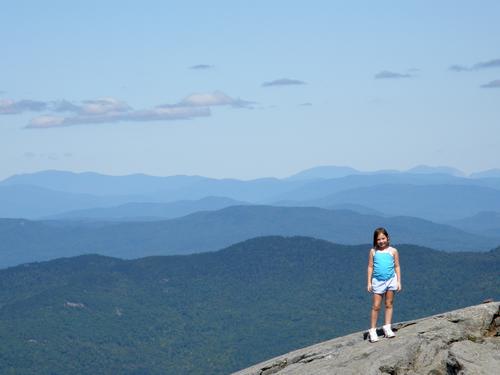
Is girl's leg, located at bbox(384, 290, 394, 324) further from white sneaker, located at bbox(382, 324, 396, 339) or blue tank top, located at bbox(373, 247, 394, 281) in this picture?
blue tank top, located at bbox(373, 247, 394, 281)

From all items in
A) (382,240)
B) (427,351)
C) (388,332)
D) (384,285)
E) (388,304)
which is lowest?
(427,351)

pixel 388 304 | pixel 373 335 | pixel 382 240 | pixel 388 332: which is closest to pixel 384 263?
pixel 382 240

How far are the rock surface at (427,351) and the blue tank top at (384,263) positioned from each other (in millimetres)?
2195

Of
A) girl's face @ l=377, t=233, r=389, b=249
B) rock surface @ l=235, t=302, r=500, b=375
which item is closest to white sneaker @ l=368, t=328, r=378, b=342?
rock surface @ l=235, t=302, r=500, b=375

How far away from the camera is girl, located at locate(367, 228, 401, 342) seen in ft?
98.5

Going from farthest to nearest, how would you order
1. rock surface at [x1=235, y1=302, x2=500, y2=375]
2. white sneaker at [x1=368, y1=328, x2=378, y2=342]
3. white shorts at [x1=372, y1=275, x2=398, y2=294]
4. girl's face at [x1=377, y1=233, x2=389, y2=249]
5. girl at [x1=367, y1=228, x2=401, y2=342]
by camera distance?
white sneaker at [x1=368, y1=328, x2=378, y2=342] → white shorts at [x1=372, y1=275, x2=398, y2=294] → girl at [x1=367, y1=228, x2=401, y2=342] → girl's face at [x1=377, y1=233, x2=389, y2=249] → rock surface at [x1=235, y1=302, x2=500, y2=375]

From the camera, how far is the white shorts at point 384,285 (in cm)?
3031

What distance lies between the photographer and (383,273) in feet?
99.0

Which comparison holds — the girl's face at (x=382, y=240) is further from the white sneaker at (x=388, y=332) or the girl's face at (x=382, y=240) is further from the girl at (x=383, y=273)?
the white sneaker at (x=388, y=332)

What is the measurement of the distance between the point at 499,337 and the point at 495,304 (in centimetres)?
145

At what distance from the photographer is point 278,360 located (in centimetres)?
3431

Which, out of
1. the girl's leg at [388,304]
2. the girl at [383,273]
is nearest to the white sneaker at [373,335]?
the girl at [383,273]

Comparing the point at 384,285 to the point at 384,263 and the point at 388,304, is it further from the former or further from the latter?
the point at 384,263

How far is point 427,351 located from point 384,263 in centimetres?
341
